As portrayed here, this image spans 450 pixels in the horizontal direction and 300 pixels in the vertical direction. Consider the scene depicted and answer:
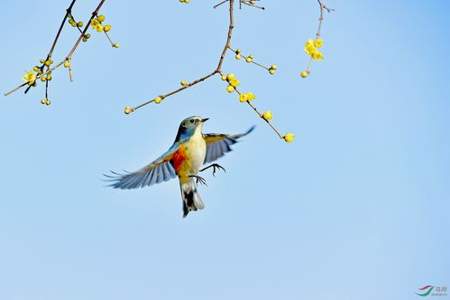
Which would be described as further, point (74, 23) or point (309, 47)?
point (74, 23)

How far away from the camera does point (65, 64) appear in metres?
2.67

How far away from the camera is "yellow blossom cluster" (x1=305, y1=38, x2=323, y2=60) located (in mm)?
2203

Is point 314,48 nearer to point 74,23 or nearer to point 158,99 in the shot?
point 158,99

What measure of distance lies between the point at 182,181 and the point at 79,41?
29.0 inches

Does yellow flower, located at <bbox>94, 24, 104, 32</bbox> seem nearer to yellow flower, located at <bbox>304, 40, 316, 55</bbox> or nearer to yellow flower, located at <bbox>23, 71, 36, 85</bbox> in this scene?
yellow flower, located at <bbox>23, 71, 36, 85</bbox>

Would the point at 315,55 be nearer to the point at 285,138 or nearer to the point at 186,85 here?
the point at 285,138

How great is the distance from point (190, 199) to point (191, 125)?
1.07 feet

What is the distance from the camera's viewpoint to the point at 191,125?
2.69 metres

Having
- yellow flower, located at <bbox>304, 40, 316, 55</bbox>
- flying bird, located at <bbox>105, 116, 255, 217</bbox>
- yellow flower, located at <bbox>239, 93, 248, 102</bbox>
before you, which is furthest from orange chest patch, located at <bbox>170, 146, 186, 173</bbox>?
yellow flower, located at <bbox>304, 40, 316, 55</bbox>

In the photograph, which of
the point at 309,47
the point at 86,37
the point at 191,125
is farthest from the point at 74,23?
the point at 309,47

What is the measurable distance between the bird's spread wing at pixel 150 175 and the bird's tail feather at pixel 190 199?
0.27 feet

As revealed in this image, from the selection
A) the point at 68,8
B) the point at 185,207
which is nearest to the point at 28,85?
the point at 68,8

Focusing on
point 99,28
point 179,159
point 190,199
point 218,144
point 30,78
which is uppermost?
point 99,28

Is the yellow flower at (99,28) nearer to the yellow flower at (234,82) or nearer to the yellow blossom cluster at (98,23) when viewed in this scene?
the yellow blossom cluster at (98,23)
